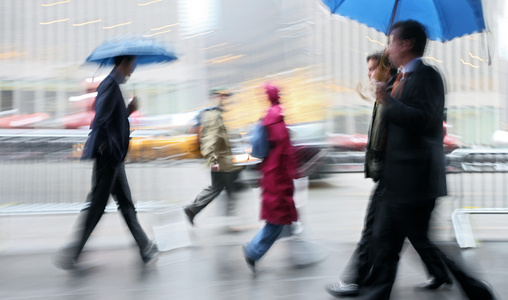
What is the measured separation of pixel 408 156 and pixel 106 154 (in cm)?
278

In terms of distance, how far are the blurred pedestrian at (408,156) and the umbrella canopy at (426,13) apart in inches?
24.6

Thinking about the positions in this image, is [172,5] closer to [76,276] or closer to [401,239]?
[76,276]

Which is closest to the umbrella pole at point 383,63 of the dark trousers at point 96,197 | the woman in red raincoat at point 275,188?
the woman in red raincoat at point 275,188

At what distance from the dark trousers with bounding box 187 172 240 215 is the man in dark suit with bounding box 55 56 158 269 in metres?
1.71

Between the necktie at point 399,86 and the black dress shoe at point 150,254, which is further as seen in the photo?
the black dress shoe at point 150,254

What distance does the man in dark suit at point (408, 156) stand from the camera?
3.56 meters

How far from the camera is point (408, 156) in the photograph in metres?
3.62

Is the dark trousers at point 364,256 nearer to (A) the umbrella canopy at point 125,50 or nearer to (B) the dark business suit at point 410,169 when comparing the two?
(B) the dark business suit at point 410,169

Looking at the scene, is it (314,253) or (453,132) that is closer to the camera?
(314,253)

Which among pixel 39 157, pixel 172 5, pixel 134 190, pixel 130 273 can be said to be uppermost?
pixel 172 5

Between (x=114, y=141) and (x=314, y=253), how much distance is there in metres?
2.19

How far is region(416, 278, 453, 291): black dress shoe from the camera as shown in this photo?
4754 mm

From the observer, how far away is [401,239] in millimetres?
3748

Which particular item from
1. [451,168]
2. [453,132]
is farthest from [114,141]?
[453,132]
